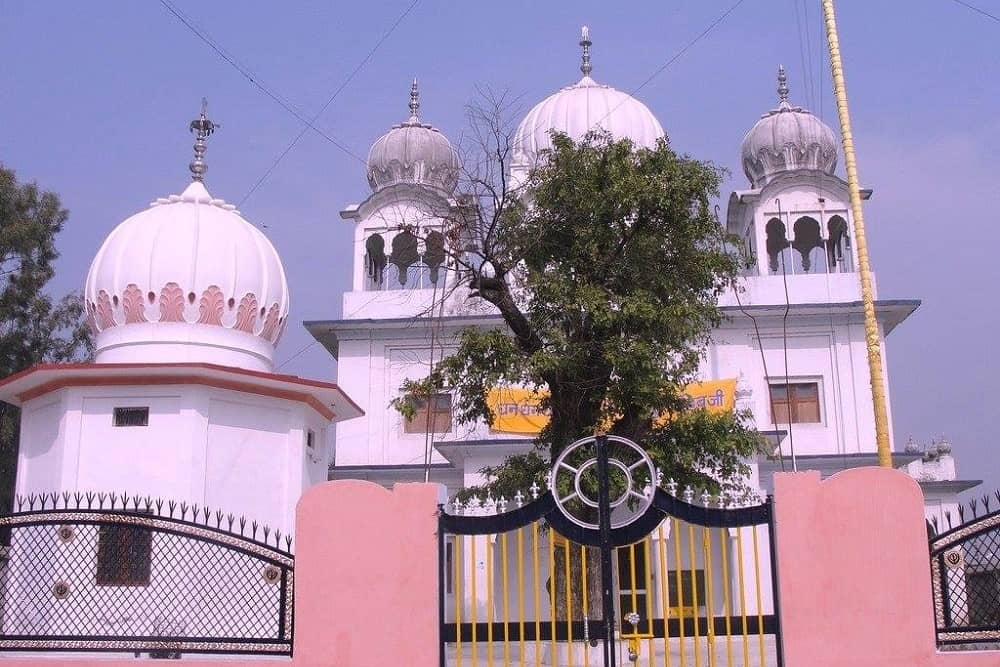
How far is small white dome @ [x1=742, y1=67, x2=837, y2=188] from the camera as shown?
26344 mm

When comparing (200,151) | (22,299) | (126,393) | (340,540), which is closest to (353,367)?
(22,299)

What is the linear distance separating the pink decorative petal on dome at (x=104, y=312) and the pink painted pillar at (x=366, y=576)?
768 centimetres

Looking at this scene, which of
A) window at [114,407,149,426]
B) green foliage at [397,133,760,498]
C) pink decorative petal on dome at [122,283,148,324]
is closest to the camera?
green foliage at [397,133,760,498]

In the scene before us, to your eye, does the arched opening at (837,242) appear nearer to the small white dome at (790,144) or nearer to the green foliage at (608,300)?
the small white dome at (790,144)

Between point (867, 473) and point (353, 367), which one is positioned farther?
point (353, 367)

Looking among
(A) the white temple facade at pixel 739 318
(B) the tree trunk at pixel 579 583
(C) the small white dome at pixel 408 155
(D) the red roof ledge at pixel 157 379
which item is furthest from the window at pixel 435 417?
(B) the tree trunk at pixel 579 583

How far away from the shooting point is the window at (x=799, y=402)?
2348 cm

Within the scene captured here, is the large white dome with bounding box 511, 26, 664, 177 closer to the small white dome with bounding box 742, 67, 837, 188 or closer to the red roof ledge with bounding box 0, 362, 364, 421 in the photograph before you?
the small white dome with bounding box 742, 67, 837, 188

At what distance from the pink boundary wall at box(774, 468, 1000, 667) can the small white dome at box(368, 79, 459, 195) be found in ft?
64.2

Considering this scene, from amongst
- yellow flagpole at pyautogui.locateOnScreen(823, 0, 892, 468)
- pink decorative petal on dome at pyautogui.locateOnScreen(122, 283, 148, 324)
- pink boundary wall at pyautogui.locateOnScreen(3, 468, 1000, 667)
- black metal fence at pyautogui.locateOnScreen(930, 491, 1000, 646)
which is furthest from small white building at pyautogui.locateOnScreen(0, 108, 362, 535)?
black metal fence at pyautogui.locateOnScreen(930, 491, 1000, 646)

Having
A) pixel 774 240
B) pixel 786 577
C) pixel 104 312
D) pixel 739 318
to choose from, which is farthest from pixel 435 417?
pixel 786 577

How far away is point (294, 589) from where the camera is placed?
7.75 metres

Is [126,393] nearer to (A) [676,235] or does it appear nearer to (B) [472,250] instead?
(B) [472,250]

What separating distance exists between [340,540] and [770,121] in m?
21.8
